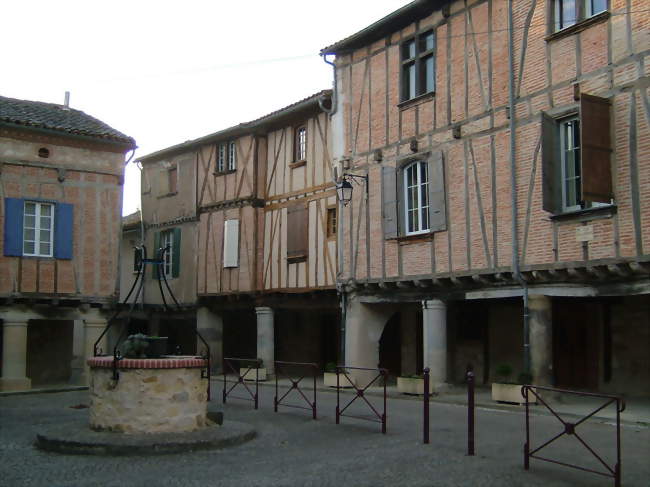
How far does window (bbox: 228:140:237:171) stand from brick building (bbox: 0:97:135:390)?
3.40 meters

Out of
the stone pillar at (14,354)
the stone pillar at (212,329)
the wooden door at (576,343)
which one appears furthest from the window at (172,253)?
the wooden door at (576,343)

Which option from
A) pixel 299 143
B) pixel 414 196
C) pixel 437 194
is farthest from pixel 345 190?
pixel 299 143

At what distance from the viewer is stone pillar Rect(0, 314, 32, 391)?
18.5 meters

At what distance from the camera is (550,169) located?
43.8ft

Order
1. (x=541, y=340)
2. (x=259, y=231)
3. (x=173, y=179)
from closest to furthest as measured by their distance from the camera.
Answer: (x=541, y=340)
(x=259, y=231)
(x=173, y=179)

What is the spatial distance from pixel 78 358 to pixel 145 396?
15.8 meters

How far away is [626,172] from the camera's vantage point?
12.3 m

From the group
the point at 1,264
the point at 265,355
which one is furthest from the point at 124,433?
the point at 265,355

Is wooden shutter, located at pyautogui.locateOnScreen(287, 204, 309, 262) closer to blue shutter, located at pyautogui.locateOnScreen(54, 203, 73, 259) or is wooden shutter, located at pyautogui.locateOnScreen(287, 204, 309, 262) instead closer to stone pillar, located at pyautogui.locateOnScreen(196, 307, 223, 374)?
stone pillar, located at pyautogui.locateOnScreen(196, 307, 223, 374)

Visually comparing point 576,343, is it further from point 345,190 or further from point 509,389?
point 345,190

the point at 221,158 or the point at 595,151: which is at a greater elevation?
the point at 221,158

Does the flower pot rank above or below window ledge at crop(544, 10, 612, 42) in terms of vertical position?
below

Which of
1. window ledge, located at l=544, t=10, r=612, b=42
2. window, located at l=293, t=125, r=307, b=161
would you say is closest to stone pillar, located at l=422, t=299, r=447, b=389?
window ledge, located at l=544, t=10, r=612, b=42

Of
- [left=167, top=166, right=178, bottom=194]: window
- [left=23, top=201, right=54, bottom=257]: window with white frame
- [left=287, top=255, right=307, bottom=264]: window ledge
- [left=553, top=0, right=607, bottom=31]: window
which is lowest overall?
[left=287, top=255, right=307, bottom=264]: window ledge
